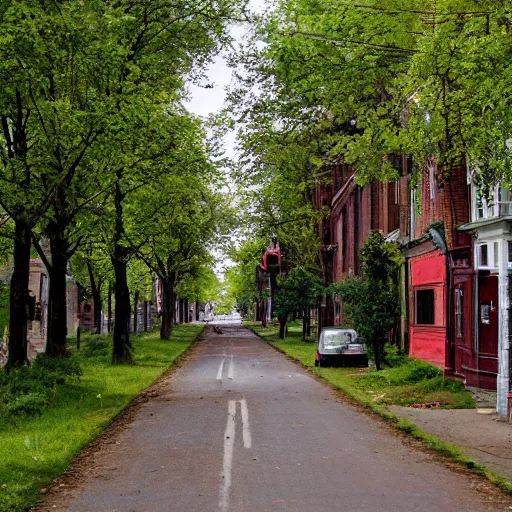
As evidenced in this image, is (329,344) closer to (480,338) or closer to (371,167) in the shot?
(480,338)

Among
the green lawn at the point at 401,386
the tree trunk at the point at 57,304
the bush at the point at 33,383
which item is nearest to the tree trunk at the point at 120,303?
the tree trunk at the point at 57,304

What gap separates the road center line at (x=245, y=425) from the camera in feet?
37.1

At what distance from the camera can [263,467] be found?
31.1 ft

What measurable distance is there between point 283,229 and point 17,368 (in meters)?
27.0

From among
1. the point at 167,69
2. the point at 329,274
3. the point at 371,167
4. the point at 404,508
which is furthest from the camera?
the point at 329,274

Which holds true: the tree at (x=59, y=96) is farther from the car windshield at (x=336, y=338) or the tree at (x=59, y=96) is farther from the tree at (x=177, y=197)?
the car windshield at (x=336, y=338)

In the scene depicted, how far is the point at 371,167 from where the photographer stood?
15.5 meters

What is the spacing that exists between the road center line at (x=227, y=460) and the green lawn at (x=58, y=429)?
203 centimetres

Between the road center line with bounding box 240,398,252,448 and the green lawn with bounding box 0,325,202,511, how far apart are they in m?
2.45

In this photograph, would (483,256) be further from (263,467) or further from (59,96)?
(59,96)

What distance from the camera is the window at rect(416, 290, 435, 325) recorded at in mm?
24609

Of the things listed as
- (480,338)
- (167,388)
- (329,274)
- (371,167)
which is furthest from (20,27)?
(329,274)

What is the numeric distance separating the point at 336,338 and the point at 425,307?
3241mm

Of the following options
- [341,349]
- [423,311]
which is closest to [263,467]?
[341,349]
